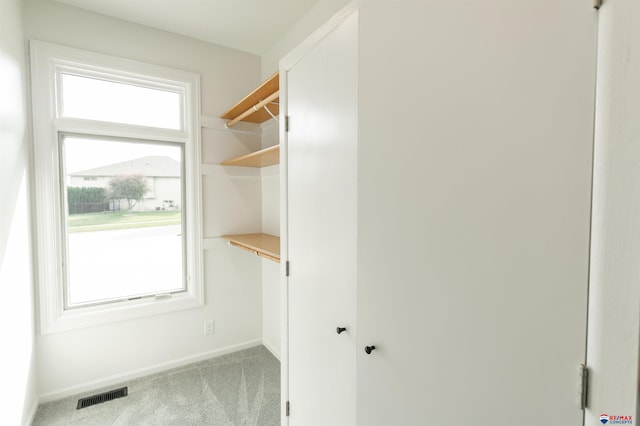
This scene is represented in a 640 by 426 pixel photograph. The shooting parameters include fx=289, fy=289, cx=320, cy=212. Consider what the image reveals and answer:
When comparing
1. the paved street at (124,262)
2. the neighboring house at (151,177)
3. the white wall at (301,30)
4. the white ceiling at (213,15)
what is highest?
the white ceiling at (213,15)

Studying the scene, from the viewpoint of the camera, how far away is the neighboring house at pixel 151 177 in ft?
7.68

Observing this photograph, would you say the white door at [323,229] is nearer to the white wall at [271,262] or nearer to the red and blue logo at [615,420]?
the red and blue logo at [615,420]

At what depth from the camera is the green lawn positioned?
2299 millimetres

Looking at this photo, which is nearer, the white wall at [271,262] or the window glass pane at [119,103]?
the window glass pane at [119,103]

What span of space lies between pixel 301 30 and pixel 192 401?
2.95 meters

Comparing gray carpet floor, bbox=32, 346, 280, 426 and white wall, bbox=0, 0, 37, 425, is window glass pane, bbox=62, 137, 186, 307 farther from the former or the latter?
gray carpet floor, bbox=32, 346, 280, 426

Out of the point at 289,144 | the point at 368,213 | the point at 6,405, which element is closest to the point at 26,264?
the point at 6,405

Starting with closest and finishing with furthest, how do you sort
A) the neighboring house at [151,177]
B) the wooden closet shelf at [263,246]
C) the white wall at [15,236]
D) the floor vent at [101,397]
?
1. the white wall at [15,236]
2. the wooden closet shelf at [263,246]
3. the floor vent at [101,397]
4. the neighboring house at [151,177]

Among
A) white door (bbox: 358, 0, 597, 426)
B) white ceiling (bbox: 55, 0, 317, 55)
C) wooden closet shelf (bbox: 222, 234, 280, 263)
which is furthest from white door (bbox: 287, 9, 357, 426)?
white ceiling (bbox: 55, 0, 317, 55)

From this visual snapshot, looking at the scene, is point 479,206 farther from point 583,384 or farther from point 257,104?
point 257,104

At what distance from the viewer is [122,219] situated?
246 centimetres

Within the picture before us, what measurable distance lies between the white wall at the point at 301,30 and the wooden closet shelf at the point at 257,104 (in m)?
0.50

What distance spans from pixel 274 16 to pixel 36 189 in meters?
2.14

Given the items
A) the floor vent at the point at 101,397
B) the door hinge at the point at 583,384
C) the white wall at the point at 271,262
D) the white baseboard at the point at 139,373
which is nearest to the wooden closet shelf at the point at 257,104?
→ the white wall at the point at 271,262
